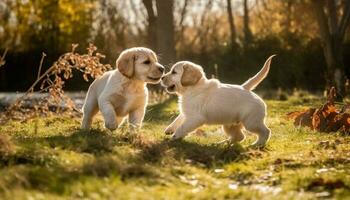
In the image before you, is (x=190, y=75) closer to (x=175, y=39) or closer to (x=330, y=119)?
(x=330, y=119)

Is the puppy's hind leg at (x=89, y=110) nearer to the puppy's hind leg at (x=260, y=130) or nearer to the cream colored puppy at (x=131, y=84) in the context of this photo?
the cream colored puppy at (x=131, y=84)

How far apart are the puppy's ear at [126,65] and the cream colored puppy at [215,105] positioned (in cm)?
52

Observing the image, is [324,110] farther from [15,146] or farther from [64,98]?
[15,146]

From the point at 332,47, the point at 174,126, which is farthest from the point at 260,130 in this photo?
the point at 332,47

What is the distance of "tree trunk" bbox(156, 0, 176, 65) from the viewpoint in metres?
19.9

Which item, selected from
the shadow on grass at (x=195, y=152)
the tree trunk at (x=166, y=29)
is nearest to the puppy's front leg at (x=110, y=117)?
the shadow on grass at (x=195, y=152)

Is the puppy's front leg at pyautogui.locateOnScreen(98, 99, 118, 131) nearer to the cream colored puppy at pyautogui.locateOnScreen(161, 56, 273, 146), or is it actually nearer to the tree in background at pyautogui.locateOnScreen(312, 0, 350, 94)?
the cream colored puppy at pyautogui.locateOnScreen(161, 56, 273, 146)

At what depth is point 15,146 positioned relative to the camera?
6930 mm

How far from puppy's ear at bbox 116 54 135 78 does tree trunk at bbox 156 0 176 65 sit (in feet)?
34.1

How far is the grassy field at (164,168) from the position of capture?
544 cm

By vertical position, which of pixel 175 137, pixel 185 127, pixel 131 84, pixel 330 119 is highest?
pixel 131 84

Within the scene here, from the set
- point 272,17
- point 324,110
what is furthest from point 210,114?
point 272,17

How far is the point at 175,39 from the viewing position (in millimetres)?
29625

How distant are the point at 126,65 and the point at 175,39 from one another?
20414 millimetres
